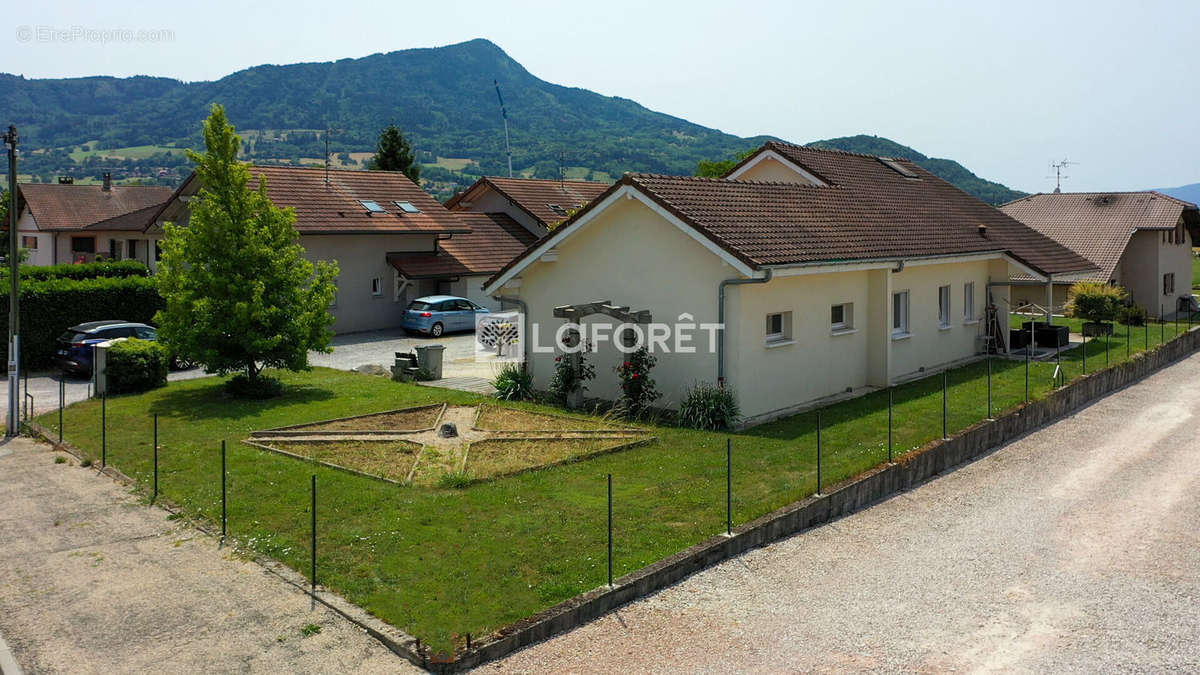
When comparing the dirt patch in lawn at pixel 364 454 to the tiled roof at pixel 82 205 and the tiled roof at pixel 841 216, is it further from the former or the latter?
the tiled roof at pixel 82 205

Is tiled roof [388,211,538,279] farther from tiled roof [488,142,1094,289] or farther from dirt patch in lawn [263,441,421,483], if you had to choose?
dirt patch in lawn [263,441,421,483]

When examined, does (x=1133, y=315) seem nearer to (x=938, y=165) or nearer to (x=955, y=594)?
(x=955, y=594)

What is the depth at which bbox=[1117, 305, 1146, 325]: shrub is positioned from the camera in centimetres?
3630

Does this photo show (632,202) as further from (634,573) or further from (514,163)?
(514,163)

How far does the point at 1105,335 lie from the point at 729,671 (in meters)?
28.6

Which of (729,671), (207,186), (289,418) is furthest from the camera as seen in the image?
(207,186)

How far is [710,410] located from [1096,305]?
22381mm

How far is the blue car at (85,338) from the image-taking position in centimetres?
2466

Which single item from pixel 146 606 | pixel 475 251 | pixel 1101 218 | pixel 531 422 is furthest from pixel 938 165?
pixel 146 606

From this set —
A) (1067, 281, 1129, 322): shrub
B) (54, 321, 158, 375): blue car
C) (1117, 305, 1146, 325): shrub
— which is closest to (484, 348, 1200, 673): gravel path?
(54, 321, 158, 375): blue car

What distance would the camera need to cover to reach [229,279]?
20.4 metres

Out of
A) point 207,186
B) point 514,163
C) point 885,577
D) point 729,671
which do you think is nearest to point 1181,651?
point 885,577

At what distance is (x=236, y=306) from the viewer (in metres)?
20.0

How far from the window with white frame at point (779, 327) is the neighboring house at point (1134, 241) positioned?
25165mm
